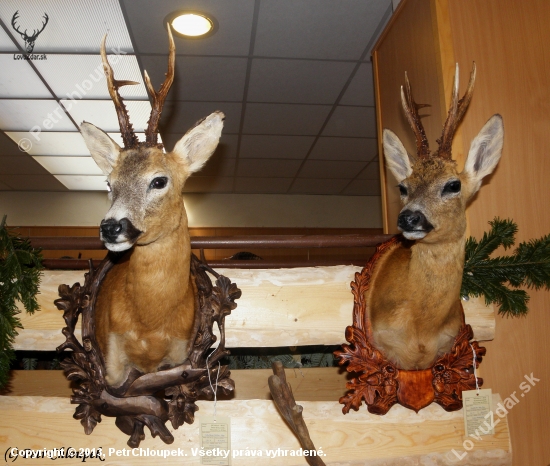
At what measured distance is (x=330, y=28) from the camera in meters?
3.34

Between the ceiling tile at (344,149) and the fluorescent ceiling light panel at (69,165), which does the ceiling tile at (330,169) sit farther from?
the fluorescent ceiling light panel at (69,165)

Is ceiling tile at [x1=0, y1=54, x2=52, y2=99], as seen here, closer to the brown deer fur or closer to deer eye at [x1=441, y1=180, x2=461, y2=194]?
the brown deer fur

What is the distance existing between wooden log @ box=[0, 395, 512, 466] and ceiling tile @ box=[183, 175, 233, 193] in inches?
214

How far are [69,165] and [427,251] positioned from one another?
6.01 meters

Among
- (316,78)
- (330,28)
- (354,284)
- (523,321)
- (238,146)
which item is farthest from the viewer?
(238,146)

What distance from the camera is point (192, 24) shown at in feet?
10.7

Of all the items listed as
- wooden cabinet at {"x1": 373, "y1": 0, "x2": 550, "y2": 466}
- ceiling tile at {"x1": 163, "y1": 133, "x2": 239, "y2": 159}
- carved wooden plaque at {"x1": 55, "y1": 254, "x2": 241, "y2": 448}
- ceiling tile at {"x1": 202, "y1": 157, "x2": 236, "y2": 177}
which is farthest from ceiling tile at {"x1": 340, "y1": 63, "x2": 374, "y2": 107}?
carved wooden plaque at {"x1": 55, "y1": 254, "x2": 241, "y2": 448}

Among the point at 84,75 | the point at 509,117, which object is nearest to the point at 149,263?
the point at 509,117

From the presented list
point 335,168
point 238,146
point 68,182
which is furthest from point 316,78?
point 68,182

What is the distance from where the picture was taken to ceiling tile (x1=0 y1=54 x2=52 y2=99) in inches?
154

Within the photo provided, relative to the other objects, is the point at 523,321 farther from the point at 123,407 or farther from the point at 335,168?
the point at 335,168

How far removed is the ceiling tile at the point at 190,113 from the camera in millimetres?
4477

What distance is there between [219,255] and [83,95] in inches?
139

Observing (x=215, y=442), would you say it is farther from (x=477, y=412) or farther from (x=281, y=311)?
(x=477, y=412)
